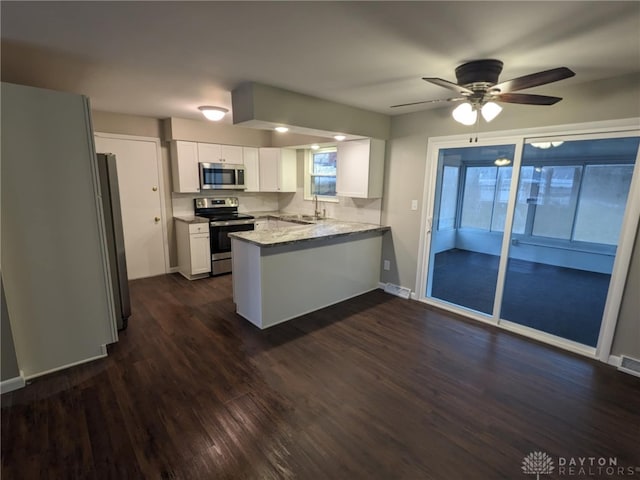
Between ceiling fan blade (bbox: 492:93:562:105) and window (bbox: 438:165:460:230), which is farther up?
ceiling fan blade (bbox: 492:93:562:105)

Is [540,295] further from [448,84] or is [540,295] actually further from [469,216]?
[448,84]

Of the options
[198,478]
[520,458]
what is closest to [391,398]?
[520,458]

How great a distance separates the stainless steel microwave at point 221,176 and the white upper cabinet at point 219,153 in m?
0.08

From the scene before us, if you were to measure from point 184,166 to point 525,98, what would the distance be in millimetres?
4377

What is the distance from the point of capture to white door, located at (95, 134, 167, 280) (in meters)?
4.45

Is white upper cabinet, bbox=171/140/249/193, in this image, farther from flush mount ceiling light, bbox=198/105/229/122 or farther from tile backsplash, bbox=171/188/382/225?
flush mount ceiling light, bbox=198/105/229/122

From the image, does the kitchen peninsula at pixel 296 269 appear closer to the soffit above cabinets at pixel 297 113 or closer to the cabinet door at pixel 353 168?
the cabinet door at pixel 353 168

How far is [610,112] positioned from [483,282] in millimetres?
2633

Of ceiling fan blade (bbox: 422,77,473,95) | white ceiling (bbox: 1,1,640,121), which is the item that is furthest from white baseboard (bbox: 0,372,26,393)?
ceiling fan blade (bbox: 422,77,473,95)

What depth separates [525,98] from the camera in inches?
86.5

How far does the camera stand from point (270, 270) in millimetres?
3158

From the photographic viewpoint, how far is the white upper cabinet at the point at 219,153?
4.86m

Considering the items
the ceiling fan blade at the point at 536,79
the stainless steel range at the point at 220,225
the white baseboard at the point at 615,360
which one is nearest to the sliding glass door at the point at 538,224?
the white baseboard at the point at 615,360

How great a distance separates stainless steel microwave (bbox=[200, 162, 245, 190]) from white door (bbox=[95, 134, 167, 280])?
681 mm
